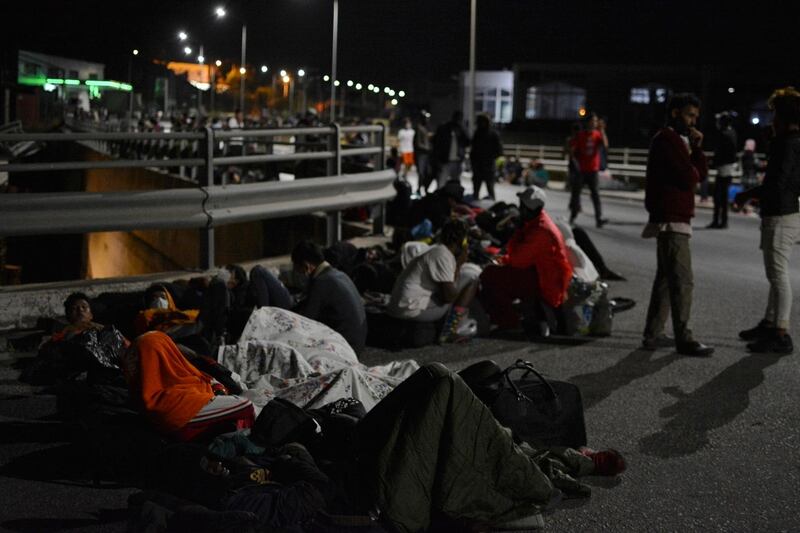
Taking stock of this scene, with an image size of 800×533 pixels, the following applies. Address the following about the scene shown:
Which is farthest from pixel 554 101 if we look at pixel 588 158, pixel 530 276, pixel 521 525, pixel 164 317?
pixel 521 525

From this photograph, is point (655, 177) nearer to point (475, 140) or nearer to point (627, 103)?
point (475, 140)

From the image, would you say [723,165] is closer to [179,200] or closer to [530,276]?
[530,276]

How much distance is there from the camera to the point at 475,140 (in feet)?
65.2

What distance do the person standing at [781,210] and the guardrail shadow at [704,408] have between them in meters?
0.31

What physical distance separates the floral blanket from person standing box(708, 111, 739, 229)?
12967 millimetres

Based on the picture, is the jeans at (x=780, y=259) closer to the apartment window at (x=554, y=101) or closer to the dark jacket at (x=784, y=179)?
the dark jacket at (x=784, y=179)

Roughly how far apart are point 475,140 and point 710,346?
11.1m

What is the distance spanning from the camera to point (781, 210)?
352 inches

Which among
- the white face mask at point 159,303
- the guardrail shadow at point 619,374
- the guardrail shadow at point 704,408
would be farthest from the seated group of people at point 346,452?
the guardrail shadow at point 619,374

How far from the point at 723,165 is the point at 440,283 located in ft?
39.1

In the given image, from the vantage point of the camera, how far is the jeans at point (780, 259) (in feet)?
29.3

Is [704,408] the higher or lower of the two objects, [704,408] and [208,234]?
the lower

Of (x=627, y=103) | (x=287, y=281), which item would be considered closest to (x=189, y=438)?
(x=287, y=281)

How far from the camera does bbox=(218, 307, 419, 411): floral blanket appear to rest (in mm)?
6660
